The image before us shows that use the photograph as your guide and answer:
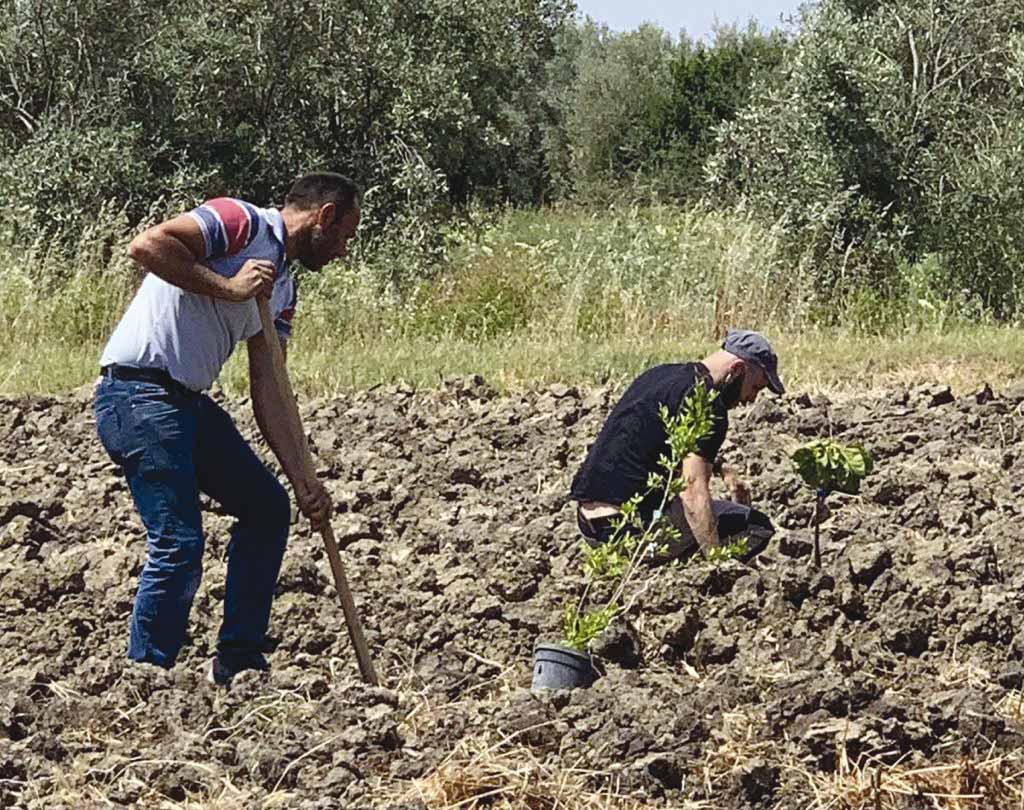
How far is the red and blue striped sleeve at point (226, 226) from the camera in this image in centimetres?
515

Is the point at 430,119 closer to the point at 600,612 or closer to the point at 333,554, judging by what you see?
the point at 333,554

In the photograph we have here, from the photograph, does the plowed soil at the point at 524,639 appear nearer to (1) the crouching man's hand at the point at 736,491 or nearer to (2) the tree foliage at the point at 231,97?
(1) the crouching man's hand at the point at 736,491

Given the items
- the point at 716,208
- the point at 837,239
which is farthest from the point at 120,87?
the point at 837,239

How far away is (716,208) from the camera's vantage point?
1705 centimetres

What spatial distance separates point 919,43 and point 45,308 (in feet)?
28.6

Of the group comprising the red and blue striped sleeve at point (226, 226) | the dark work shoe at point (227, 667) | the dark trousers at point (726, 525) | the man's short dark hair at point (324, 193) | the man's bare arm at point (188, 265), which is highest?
the man's short dark hair at point (324, 193)

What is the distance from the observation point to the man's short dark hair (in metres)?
5.34

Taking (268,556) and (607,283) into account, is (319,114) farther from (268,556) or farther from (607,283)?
(268,556)

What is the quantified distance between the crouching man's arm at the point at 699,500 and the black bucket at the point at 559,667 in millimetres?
1323

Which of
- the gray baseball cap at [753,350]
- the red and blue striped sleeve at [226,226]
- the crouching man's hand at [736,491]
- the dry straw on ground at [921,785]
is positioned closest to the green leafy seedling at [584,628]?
the dry straw on ground at [921,785]

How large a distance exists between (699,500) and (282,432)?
5.34 feet

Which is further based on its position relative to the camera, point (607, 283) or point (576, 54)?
point (576, 54)

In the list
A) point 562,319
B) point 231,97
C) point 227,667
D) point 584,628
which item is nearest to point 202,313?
point 227,667

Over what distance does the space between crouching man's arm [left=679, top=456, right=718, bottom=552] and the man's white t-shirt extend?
1.76 metres
